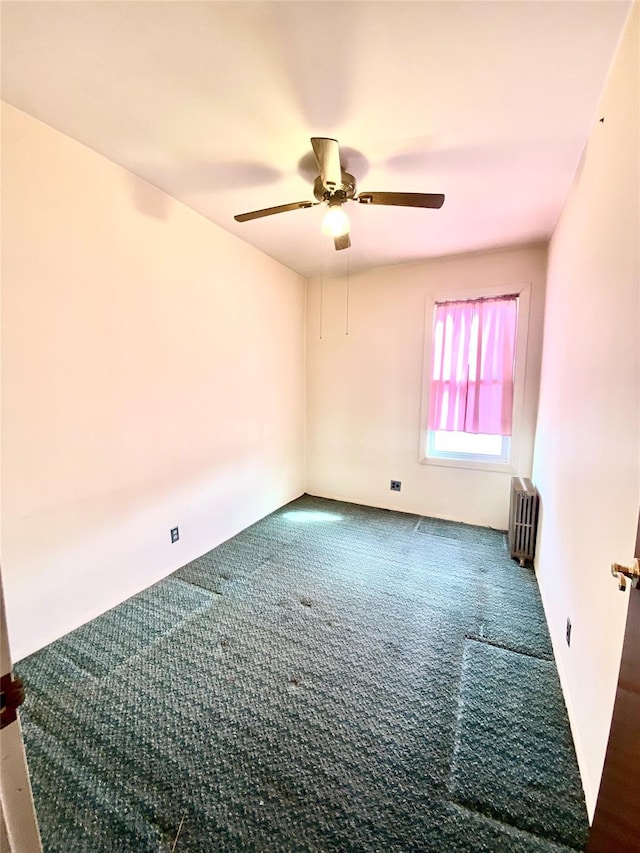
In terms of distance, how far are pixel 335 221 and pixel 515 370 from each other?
6.86 feet

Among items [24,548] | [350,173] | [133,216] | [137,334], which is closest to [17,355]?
[137,334]

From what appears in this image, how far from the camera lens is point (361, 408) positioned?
151 inches

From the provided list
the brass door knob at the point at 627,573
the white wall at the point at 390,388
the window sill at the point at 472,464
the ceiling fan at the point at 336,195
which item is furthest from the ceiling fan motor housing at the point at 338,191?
the window sill at the point at 472,464

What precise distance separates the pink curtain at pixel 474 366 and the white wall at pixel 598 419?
3.65 ft

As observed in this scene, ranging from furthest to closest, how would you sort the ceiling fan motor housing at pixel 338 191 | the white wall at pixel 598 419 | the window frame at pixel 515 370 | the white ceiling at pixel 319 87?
the window frame at pixel 515 370, the ceiling fan motor housing at pixel 338 191, the white ceiling at pixel 319 87, the white wall at pixel 598 419

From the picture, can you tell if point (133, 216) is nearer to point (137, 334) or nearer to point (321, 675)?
point (137, 334)

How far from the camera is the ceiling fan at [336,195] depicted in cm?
157

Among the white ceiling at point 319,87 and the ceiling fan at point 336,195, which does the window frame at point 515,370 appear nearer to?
the white ceiling at point 319,87

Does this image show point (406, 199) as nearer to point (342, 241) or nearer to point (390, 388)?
point (342, 241)

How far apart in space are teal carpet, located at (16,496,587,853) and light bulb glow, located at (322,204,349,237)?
225 centimetres

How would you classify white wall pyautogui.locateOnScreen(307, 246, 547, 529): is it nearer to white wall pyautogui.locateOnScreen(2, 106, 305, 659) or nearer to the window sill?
the window sill

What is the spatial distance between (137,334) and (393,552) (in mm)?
2459

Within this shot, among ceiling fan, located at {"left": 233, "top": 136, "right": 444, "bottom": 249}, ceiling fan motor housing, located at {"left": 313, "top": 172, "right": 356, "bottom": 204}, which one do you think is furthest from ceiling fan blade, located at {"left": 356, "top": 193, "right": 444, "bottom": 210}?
ceiling fan motor housing, located at {"left": 313, "top": 172, "right": 356, "bottom": 204}

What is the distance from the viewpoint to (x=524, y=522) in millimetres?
2625
